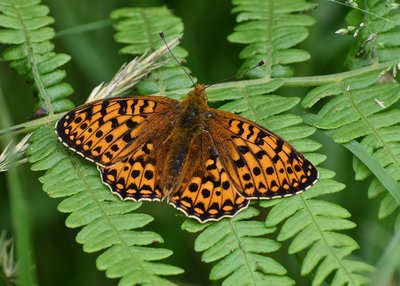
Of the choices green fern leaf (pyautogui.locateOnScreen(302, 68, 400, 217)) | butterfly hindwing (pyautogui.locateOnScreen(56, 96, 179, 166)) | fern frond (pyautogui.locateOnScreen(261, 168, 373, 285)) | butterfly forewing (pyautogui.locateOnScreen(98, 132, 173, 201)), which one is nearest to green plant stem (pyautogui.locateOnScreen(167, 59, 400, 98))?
green fern leaf (pyautogui.locateOnScreen(302, 68, 400, 217))

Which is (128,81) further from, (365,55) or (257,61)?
(365,55)

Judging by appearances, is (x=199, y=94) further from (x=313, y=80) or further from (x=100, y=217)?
(x=100, y=217)

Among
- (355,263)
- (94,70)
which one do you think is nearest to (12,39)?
(94,70)

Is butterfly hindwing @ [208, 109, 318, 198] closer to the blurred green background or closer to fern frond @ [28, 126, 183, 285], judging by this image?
fern frond @ [28, 126, 183, 285]

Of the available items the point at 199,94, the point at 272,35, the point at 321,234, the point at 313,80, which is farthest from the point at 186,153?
the point at 272,35

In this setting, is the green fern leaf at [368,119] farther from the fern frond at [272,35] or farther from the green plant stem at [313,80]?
the fern frond at [272,35]

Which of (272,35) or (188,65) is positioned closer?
(272,35)

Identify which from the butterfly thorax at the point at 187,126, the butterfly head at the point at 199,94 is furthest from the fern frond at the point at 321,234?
the butterfly head at the point at 199,94

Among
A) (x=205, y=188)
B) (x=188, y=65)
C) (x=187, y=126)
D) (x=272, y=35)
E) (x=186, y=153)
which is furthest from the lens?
(x=188, y=65)
